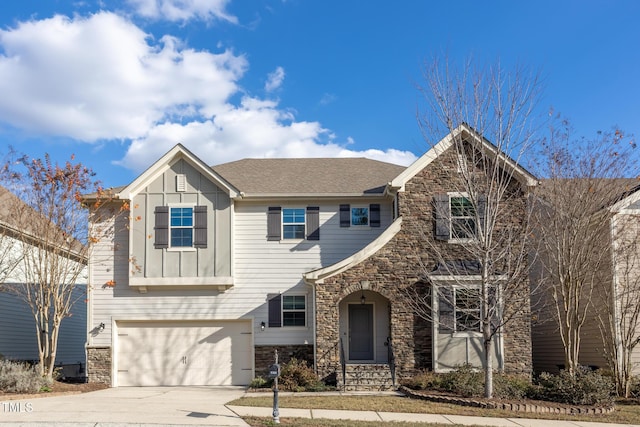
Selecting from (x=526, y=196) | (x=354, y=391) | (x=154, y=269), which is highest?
(x=526, y=196)

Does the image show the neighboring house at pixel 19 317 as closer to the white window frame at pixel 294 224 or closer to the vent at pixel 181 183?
the vent at pixel 181 183

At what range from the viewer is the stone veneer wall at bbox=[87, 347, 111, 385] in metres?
19.4

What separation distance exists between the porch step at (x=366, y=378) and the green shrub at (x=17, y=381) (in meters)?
7.71

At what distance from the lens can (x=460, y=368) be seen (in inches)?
640

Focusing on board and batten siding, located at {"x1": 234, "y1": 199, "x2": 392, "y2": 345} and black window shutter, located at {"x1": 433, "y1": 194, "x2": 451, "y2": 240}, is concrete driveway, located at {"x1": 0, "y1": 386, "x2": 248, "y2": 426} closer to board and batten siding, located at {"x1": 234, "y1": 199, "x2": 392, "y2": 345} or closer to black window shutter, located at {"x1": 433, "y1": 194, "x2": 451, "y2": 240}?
board and batten siding, located at {"x1": 234, "y1": 199, "x2": 392, "y2": 345}

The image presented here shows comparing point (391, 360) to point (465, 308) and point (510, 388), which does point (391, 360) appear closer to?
point (465, 308)

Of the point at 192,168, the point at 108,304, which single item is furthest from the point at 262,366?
the point at 192,168

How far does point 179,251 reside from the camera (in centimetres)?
1953

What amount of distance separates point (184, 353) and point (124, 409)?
7.23 m

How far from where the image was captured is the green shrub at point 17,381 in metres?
15.0

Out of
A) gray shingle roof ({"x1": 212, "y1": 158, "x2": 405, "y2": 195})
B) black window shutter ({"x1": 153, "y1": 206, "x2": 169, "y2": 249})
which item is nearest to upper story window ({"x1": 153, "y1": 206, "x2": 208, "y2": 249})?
black window shutter ({"x1": 153, "y1": 206, "x2": 169, "y2": 249})

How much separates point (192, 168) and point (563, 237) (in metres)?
11.1

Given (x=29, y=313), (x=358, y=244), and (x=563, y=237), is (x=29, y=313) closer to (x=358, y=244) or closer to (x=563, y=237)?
(x=358, y=244)

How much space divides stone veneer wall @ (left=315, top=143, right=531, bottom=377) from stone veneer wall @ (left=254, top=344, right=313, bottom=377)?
4.93 ft
